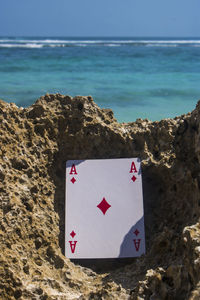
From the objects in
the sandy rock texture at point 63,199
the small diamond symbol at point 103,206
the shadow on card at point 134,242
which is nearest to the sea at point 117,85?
the sandy rock texture at point 63,199

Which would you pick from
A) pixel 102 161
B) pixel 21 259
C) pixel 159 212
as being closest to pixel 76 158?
pixel 102 161

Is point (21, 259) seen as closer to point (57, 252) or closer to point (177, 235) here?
point (57, 252)

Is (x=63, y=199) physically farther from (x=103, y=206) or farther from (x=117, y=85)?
(x=117, y=85)

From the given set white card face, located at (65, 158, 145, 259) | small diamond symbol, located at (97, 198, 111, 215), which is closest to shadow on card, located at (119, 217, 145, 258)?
white card face, located at (65, 158, 145, 259)

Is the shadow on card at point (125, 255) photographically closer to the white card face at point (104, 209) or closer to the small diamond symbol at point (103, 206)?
the white card face at point (104, 209)

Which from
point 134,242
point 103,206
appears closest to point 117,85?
point 103,206

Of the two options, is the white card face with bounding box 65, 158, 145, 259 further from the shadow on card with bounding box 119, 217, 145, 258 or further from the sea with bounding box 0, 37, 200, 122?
the sea with bounding box 0, 37, 200, 122
